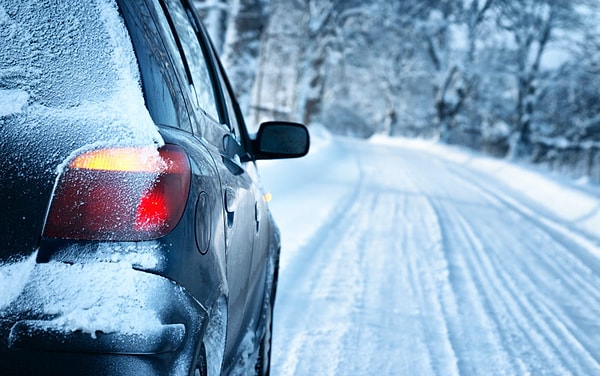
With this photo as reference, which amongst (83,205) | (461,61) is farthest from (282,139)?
(461,61)

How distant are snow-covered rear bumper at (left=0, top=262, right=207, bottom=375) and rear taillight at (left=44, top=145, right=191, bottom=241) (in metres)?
0.08

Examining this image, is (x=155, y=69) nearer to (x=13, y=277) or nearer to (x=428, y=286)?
(x=13, y=277)

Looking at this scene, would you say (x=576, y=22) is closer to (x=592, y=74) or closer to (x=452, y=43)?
(x=592, y=74)

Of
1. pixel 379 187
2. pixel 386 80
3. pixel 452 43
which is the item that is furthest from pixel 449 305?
pixel 386 80

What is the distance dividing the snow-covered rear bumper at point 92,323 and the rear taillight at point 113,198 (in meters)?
0.08

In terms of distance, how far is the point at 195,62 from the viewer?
6.59 ft

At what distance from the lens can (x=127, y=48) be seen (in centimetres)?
125

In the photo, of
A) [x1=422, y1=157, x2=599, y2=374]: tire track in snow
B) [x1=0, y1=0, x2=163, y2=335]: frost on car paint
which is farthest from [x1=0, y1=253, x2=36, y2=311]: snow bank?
[x1=422, y1=157, x2=599, y2=374]: tire track in snow

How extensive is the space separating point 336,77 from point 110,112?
1590 inches

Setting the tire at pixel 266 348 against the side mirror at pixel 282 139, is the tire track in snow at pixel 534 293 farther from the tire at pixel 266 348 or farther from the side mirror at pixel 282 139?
the side mirror at pixel 282 139

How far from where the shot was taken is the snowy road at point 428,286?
336cm

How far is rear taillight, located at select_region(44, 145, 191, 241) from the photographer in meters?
1.10

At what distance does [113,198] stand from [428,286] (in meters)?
4.08

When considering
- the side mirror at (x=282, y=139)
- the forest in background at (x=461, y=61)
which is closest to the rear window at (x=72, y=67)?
the side mirror at (x=282, y=139)
